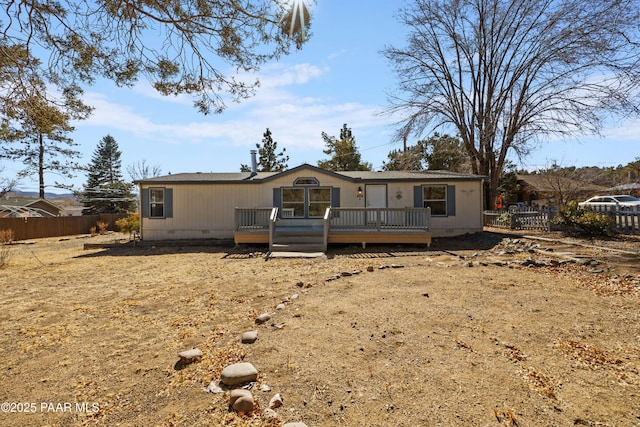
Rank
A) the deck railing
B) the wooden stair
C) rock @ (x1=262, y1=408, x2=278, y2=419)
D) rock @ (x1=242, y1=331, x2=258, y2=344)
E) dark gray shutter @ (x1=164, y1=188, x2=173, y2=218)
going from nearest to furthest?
rock @ (x1=262, y1=408, x2=278, y2=419), rock @ (x1=242, y1=331, x2=258, y2=344), the wooden stair, the deck railing, dark gray shutter @ (x1=164, y1=188, x2=173, y2=218)

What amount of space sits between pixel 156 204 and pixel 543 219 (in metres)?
15.8

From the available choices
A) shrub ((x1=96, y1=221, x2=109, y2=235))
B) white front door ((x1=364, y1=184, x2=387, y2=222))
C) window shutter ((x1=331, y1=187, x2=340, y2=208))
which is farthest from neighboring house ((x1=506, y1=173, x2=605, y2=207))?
shrub ((x1=96, y1=221, x2=109, y2=235))

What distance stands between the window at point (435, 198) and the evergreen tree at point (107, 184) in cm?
2735

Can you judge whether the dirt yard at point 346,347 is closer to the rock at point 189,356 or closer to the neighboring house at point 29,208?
the rock at point 189,356

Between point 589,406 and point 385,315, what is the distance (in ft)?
6.86

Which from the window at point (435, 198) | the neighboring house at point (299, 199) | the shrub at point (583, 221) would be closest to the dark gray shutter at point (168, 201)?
the neighboring house at point (299, 199)

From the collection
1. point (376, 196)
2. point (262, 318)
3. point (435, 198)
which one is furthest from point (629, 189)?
point (262, 318)

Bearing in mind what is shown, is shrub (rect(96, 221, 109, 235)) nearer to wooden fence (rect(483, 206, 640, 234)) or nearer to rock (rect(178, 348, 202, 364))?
rock (rect(178, 348, 202, 364))

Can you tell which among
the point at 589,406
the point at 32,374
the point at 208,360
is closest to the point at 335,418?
the point at 208,360

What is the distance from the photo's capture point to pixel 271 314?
4266 millimetres

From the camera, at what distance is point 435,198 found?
42.4 feet

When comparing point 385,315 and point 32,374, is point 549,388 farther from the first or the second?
point 32,374

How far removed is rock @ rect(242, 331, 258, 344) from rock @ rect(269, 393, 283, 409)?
1.09m

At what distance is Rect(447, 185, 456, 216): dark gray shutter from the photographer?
12656 millimetres
